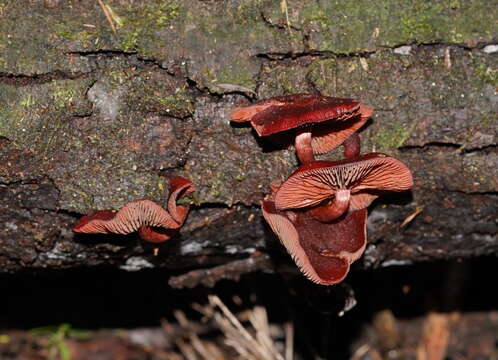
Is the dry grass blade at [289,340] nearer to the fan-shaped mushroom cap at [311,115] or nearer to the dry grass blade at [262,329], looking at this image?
the dry grass blade at [262,329]

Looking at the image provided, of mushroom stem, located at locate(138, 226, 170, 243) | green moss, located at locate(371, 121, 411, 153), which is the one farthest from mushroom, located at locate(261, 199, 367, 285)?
mushroom stem, located at locate(138, 226, 170, 243)

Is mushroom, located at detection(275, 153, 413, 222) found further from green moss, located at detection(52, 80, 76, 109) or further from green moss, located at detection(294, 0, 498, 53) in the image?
green moss, located at detection(52, 80, 76, 109)

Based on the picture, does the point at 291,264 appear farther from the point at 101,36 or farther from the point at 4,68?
the point at 4,68

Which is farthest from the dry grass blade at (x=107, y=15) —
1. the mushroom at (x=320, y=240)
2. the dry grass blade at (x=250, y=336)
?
the dry grass blade at (x=250, y=336)

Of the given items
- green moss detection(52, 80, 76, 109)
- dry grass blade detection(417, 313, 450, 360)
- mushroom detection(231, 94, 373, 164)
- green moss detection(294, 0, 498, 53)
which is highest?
green moss detection(294, 0, 498, 53)

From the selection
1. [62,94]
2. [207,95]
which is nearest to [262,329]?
[207,95]

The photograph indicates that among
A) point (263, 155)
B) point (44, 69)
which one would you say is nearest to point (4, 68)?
point (44, 69)
